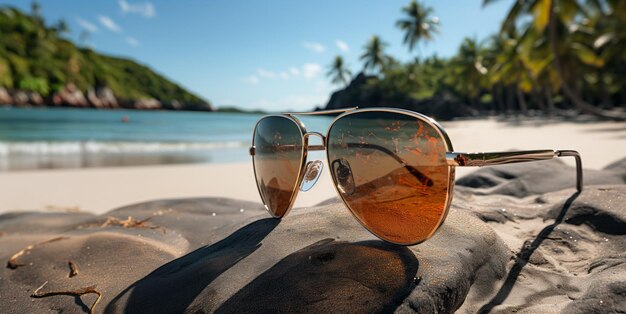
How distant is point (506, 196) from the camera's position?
8.22 feet

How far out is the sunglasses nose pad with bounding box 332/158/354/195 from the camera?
1.51 metres

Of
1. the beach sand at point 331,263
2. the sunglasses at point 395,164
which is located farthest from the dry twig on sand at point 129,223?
the sunglasses at point 395,164

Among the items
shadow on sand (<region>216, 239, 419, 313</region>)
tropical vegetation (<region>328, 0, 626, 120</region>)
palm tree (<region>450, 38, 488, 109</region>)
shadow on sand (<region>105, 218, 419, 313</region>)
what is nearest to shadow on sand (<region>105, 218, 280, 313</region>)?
shadow on sand (<region>105, 218, 419, 313</region>)

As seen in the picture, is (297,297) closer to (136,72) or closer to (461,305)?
(461,305)

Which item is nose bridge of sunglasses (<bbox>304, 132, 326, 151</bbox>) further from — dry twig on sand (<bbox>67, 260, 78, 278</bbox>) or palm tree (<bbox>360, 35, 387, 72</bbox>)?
palm tree (<bbox>360, 35, 387, 72</bbox>)

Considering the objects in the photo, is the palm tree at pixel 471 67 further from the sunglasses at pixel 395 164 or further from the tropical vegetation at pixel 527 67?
the sunglasses at pixel 395 164

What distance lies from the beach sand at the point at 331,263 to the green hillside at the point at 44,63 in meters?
77.0

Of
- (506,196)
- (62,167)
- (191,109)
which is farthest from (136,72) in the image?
(506,196)

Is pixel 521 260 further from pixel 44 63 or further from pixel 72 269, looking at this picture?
pixel 44 63

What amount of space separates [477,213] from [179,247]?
5.23 ft

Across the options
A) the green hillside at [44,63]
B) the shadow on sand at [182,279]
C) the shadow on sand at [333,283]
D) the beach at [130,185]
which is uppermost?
the green hillside at [44,63]

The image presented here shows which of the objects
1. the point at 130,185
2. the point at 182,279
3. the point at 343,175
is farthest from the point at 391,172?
the point at 130,185

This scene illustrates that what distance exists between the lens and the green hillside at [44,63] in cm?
6188

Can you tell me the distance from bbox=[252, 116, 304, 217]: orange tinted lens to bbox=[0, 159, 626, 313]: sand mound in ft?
0.41
